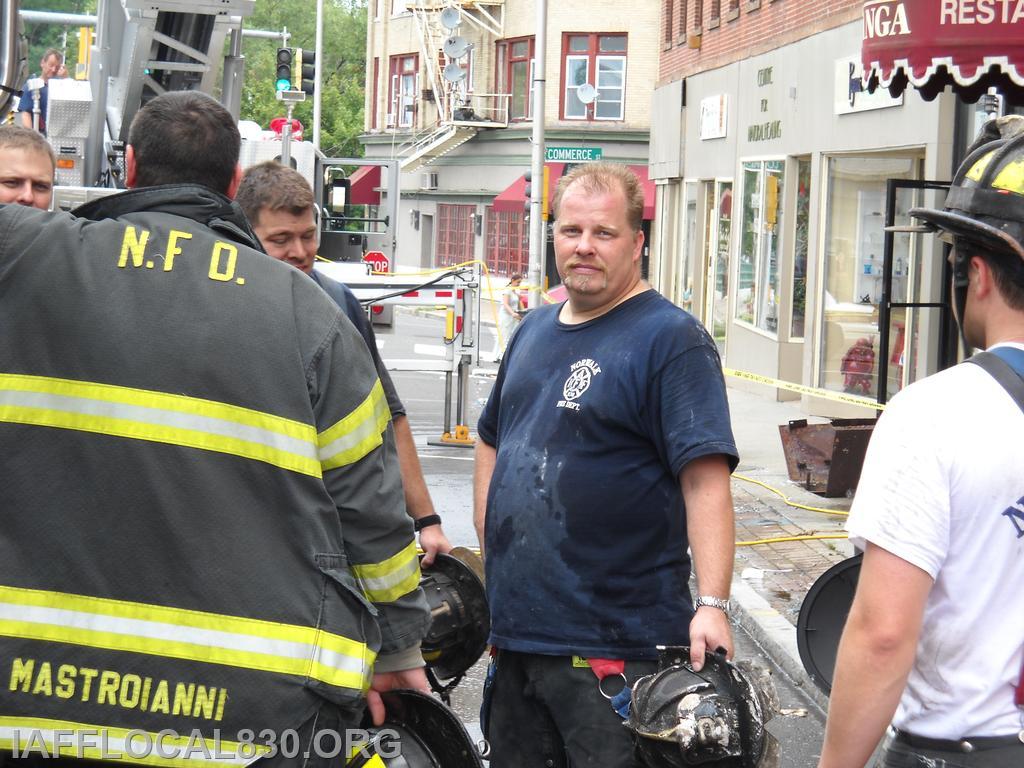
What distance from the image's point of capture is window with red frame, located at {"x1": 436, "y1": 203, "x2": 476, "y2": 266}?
1870 inches

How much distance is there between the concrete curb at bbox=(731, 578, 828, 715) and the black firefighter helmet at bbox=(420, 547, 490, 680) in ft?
9.20

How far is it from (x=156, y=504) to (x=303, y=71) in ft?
91.6

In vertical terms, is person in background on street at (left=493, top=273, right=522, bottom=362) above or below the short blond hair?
below

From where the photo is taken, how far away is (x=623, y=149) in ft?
141

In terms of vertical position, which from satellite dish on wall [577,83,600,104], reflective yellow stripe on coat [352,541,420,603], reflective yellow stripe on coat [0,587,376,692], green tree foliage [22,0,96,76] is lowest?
reflective yellow stripe on coat [0,587,376,692]

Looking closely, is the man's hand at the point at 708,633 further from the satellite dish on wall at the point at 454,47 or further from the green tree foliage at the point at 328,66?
the green tree foliage at the point at 328,66

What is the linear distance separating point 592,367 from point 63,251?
148 cm

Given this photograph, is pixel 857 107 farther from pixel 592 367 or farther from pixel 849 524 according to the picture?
pixel 849 524

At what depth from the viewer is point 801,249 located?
20312 millimetres

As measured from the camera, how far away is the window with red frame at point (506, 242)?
1729 inches

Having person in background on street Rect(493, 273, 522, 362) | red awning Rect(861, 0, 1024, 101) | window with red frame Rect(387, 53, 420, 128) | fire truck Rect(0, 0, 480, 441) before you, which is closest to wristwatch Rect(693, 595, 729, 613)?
red awning Rect(861, 0, 1024, 101)

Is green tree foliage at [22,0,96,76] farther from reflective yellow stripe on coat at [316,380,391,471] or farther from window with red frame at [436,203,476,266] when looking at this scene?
reflective yellow stripe on coat at [316,380,391,471]

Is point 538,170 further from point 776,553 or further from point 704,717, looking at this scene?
point 704,717

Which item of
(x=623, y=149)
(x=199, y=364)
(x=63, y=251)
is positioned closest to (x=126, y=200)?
(x=63, y=251)
